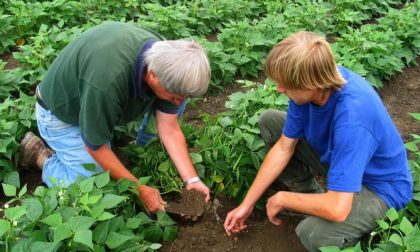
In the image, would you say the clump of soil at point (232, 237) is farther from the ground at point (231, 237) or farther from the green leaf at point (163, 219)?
the green leaf at point (163, 219)

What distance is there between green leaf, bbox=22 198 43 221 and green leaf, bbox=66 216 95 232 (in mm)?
193

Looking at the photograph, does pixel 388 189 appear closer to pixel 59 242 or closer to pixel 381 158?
pixel 381 158

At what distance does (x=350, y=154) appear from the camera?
6.52 feet

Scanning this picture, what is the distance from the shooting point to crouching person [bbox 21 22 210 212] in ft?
7.23

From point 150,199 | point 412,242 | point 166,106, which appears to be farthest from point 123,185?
point 412,242

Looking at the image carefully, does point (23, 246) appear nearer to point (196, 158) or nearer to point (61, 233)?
point (61, 233)

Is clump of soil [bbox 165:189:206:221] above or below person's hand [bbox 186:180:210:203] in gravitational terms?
below

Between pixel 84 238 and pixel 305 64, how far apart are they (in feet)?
3.81

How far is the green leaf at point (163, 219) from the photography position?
8.35 ft

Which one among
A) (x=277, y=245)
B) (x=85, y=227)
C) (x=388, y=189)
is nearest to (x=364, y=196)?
(x=388, y=189)

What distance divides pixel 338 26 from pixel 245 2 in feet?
3.76

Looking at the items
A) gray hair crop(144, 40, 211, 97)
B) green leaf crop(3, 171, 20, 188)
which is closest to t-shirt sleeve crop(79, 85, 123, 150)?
gray hair crop(144, 40, 211, 97)

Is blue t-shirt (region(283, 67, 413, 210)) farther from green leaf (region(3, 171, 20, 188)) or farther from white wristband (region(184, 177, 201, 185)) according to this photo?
green leaf (region(3, 171, 20, 188))

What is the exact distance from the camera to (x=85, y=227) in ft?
6.46
